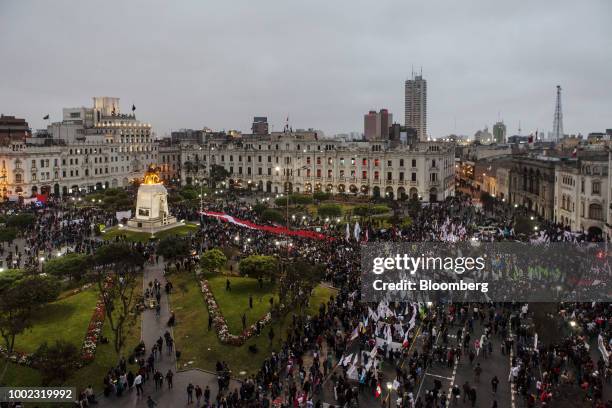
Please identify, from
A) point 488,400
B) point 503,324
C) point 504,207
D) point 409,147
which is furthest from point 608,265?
point 409,147

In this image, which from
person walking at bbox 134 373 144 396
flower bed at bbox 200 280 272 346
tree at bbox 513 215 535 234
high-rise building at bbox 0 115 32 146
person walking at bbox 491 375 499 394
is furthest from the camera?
high-rise building at bbox 0 115 32 146

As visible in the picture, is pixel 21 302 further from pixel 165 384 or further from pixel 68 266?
pixel 68 266

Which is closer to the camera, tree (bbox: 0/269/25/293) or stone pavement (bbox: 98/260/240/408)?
stone pavement (bbox: 98/260/240/408)

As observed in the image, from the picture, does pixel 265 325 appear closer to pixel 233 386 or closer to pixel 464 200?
pixel 233 386

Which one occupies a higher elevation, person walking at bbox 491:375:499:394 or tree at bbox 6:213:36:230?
tree at bbox 6:213:36:230

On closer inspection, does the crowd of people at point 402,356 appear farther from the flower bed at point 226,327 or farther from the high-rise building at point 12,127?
the high-rise building at point 12,127

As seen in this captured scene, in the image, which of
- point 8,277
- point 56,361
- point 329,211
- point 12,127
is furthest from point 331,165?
point 56,361

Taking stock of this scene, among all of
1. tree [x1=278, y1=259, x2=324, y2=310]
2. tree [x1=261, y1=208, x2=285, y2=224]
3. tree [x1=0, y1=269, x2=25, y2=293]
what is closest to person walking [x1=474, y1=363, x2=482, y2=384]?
tree [x1=278, y1=259, x2=324, y2=310]

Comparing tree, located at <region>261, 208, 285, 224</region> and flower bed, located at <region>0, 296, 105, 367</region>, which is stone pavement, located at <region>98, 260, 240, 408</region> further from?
tree, located at <region>261, 208, 285, 224</region>
